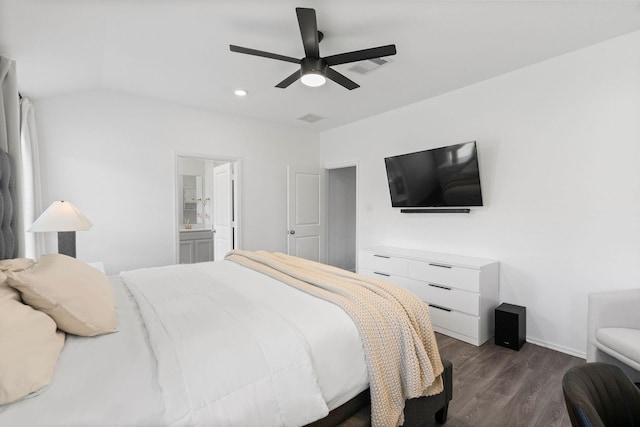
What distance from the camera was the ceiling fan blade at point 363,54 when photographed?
6.64 ft

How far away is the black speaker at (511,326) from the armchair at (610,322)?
0.61 metres

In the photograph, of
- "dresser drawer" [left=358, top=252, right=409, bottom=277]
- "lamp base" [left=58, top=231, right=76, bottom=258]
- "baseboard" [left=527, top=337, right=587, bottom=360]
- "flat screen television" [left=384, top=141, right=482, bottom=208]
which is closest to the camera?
"baseboard" [left=527, top=337, right=587, bottom=360]

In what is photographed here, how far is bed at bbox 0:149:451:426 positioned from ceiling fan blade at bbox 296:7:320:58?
5.29ft

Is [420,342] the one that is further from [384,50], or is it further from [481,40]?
[481,40]

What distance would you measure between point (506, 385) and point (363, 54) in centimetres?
263

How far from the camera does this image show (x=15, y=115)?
218 centimetres

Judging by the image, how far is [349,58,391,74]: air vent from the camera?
274 centimetres

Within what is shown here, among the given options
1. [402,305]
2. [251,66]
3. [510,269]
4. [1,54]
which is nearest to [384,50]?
[251,66]

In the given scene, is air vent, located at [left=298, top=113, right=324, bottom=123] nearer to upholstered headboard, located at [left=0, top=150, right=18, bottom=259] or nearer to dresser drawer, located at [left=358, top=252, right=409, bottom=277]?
dresser drawer, located at [left=358, top=252, right=409, bottom=277]

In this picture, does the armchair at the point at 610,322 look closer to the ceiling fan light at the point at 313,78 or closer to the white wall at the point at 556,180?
the white wall at the point at 556,180

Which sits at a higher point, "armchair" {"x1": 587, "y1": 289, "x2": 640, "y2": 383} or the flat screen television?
the flat screen television

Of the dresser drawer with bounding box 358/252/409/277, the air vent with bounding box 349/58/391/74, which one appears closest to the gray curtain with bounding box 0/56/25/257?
the air vent with bounding box 349/58/391/74

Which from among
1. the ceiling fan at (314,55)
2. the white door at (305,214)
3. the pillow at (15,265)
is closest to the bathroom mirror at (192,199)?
the white door at (305,214)

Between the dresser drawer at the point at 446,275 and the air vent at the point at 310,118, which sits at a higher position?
A: the air vent at the point at 310,118
